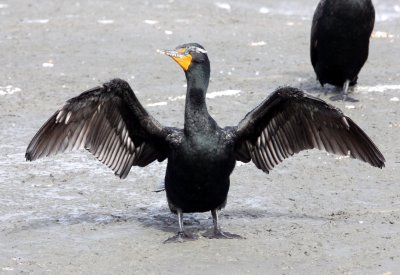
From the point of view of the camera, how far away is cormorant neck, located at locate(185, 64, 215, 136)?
278 inches

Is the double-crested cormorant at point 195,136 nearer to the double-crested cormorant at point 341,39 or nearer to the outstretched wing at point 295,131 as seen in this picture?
the outstretched wing at point 295,131

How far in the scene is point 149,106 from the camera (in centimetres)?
1108

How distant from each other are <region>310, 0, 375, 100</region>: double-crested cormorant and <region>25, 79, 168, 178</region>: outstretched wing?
425cm

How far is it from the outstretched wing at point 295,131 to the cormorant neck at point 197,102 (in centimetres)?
42

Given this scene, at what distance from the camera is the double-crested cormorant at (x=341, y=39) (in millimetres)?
11133

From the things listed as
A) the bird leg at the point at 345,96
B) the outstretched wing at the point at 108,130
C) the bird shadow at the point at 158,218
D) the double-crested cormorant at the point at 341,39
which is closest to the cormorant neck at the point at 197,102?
the outstretched wing at the point at 108,130

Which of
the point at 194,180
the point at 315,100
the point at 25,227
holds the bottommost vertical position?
the point at 25,227

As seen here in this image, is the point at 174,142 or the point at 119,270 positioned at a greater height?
the point at 174,142

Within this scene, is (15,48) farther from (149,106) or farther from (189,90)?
(189,90)

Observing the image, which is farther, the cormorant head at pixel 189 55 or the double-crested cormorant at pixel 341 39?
the double-crested cormorant at pixel 341 39

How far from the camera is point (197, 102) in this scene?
23.3 feet

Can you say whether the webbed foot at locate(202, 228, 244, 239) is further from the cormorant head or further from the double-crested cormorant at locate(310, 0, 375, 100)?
the double-crested cormorant at locate(310, 0, 375, 100)

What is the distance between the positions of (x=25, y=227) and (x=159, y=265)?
4.34 feet

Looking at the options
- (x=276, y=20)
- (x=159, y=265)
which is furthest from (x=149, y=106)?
(x=276, y=20)
